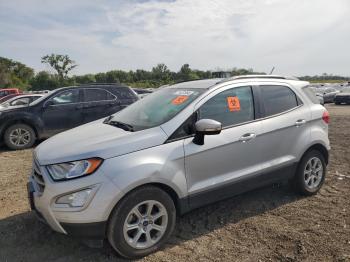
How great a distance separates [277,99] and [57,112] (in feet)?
20.0

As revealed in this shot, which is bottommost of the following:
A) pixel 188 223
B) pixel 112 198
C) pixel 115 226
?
pixel 188 223

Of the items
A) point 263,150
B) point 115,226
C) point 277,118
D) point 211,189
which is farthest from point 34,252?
point 277,118

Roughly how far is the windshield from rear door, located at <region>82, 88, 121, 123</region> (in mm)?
4856

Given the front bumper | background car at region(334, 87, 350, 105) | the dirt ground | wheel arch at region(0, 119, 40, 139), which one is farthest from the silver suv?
background car at region(334, 87, 350, 105)

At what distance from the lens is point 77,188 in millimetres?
3021

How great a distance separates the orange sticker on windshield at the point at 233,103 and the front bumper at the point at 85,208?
1667 mm

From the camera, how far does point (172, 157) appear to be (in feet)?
11.2

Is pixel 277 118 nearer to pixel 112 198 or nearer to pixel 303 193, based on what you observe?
pixel 303 193

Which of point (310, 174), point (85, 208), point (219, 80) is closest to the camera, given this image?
point (85, 208)

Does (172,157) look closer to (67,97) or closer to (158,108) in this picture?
(158,108)

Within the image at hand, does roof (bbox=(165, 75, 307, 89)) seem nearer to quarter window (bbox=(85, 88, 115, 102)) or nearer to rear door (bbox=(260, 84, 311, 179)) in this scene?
rear door (bbox=(260, 84, 311, 179))

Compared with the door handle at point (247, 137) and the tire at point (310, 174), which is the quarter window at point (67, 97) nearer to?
the door handle at point (247, 137)

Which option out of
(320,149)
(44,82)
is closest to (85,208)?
(320,149)

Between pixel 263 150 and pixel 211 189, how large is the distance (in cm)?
88
